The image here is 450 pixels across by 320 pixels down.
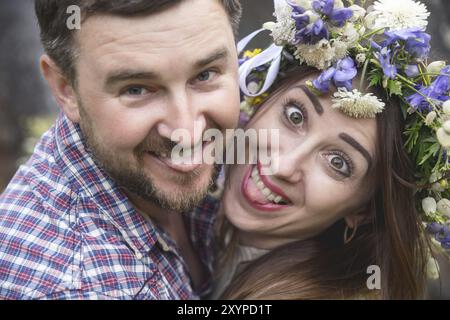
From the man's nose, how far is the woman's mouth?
56 cm

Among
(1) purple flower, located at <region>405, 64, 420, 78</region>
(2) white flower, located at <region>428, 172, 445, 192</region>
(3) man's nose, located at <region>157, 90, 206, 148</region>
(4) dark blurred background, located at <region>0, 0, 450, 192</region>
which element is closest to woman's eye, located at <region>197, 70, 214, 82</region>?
(3) man's nose, located at <region>157, 90, 206, 148</region>

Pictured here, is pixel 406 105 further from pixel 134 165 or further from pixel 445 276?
pixel 445 276

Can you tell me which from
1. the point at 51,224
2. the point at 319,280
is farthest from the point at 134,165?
the point at 319,280

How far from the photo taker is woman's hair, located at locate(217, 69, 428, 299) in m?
2.76

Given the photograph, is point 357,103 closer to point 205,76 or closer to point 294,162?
point 294,162

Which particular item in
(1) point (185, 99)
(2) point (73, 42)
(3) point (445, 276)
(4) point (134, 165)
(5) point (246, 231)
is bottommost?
(3) point (445, 276)

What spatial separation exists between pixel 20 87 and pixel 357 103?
4.08 metres

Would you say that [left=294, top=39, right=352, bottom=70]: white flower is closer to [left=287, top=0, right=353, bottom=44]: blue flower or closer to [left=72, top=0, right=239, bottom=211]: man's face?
[left=287, top=0, right=353, bottom=44]: blue flower

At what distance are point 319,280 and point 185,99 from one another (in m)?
1.31

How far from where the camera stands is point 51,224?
2.45 m

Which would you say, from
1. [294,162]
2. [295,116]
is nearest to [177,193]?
[294,162]

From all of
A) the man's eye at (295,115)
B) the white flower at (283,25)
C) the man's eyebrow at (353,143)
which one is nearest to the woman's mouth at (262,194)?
the man's eye at (295,115)

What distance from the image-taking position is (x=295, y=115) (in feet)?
9.27

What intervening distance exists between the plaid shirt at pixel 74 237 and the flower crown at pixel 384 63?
111cm
